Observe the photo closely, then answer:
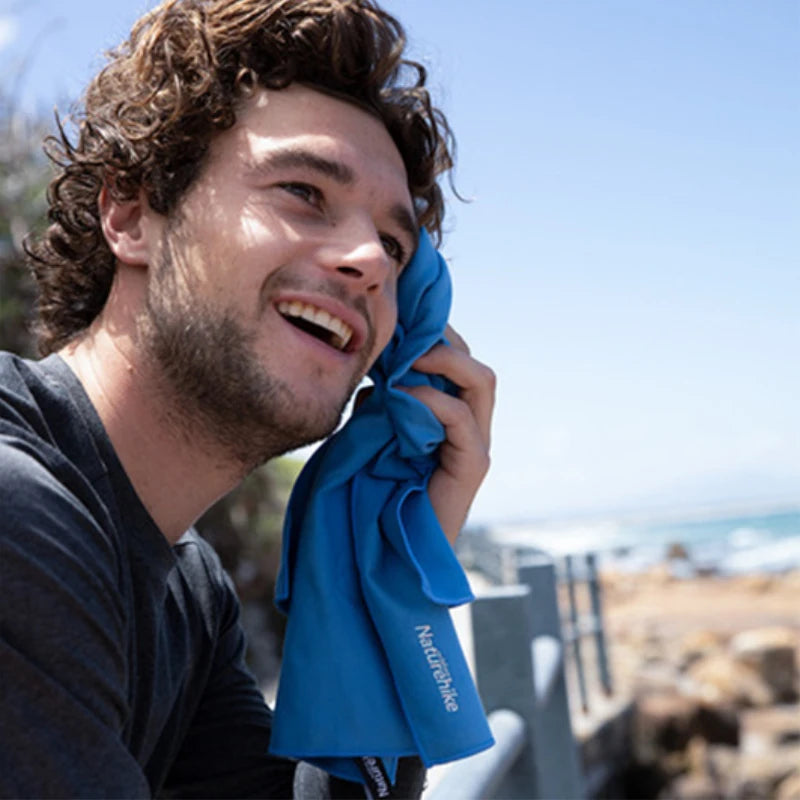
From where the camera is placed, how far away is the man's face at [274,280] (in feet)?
6.54

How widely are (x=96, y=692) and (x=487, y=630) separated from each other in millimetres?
1432

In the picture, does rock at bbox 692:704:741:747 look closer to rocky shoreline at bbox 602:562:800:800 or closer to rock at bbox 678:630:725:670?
rocky shoreline at bbox 602:562:800:800

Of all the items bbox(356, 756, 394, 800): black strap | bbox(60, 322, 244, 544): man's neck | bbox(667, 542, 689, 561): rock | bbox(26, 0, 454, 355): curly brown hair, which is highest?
bbox(667, 542, 689, 561): rock

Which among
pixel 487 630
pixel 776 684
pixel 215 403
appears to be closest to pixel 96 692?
pixel 215 403

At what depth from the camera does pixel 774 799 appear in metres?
8.38

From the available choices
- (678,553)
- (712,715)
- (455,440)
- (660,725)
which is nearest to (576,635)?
(660,725)

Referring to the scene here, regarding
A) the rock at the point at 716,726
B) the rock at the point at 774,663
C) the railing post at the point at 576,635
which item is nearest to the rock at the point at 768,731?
the rock at the point at 716,726

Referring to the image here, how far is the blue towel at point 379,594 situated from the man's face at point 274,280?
179 millimetres

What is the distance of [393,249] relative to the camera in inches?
93.4

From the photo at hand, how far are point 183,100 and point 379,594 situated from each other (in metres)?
1.17

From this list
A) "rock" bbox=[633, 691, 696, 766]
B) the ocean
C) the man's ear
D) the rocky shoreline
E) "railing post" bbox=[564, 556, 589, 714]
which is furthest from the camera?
the ocean

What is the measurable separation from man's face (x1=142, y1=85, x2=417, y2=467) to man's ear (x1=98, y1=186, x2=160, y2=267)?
0.19 ft

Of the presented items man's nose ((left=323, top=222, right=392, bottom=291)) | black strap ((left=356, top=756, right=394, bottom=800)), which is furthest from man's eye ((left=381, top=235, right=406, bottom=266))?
black strap ((left=356, top=756, right=394, bottom=800))

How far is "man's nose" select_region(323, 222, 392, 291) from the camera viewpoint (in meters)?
2.06
